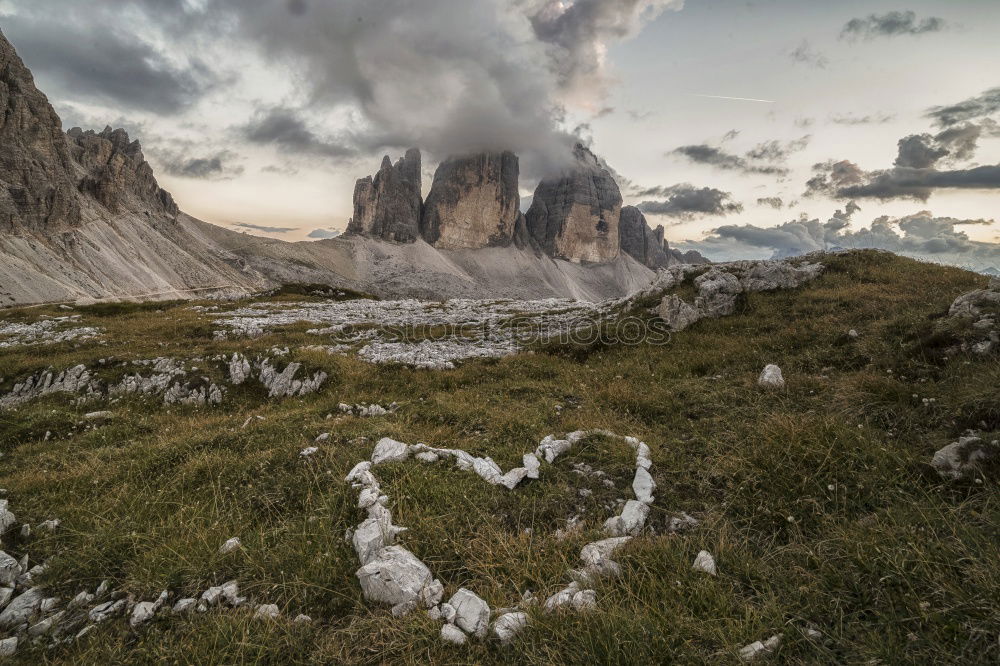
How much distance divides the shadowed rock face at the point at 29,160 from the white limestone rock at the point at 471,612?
157 m

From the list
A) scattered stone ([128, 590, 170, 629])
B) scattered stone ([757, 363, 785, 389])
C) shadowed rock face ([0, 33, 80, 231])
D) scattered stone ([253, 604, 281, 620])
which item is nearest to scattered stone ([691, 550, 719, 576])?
scattered stone ([253, 604, 281, 620])

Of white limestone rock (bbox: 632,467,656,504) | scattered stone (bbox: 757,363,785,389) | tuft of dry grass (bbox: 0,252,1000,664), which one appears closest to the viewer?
tuft of dry grass (bbox: 0,252,1000,664)

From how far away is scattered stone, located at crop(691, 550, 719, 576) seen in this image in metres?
4.56

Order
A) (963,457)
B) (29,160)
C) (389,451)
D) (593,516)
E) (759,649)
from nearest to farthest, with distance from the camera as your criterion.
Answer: (759,649)
(963,457)
(593,516)
(389,451)
(29,160)

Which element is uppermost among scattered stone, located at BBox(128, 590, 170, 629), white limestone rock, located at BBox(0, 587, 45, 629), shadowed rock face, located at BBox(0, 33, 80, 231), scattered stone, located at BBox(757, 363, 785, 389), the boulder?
shadowed rock face, located at BBox(0, 33, 80, 231)

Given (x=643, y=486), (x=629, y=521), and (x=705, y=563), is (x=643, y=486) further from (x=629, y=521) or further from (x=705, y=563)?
(x=705, y=563)

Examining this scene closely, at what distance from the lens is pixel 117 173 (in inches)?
6024

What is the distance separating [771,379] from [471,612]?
946 cm

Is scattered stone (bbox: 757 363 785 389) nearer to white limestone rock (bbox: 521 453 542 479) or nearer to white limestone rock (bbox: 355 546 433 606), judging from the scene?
white limestone rock (bbox: 521 453 542 479)

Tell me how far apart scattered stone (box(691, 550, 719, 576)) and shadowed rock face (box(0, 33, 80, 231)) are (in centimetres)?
15839

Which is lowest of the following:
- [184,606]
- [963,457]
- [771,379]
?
[184,606]

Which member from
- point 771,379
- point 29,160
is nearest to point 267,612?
point 771,379

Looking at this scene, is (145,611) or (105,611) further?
(105,611)

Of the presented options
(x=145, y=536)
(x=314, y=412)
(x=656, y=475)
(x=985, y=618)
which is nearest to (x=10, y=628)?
(x=145, y=536)
